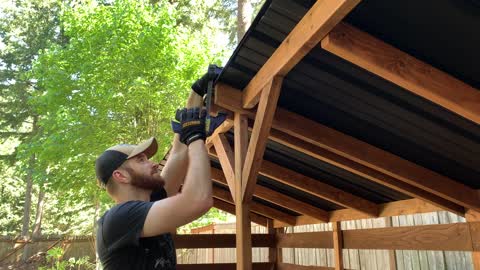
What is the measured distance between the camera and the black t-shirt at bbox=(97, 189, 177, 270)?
152 cm

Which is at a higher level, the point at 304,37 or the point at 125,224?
the point at 304,37

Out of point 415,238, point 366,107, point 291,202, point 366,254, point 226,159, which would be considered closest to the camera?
point 366,107

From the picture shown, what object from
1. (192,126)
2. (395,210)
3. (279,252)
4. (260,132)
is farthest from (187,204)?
(279,252)

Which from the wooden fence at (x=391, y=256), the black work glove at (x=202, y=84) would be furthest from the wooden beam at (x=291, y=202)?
the black work glove at (x=202, y=84)

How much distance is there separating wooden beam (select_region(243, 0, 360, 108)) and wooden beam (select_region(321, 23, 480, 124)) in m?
0.09

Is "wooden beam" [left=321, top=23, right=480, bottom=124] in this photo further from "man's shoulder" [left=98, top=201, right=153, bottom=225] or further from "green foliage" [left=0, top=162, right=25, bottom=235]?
"green foliage" [left=0, top=162, right=25, bottom=235]

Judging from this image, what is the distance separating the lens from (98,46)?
29.4ft

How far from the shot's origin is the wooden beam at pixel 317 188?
4.64m

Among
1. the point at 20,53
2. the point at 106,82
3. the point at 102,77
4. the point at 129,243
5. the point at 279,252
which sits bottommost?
the point at 129,243

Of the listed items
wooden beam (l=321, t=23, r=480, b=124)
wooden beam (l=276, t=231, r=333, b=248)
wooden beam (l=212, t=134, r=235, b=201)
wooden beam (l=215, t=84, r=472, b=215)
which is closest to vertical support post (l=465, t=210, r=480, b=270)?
wooden beam (l=215, t=84, r=472, b=215)

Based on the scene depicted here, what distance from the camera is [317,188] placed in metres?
4.68

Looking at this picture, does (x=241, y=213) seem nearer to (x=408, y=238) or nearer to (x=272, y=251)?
(x=408, y=238)

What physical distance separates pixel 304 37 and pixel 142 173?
3.60ft

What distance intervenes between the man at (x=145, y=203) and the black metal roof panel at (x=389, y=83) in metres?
0.98
